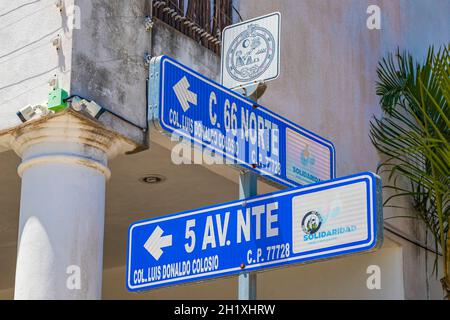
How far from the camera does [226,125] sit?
5.03 meters

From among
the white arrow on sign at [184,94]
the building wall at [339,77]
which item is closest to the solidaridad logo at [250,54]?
the white arrow on sign at [184,94]

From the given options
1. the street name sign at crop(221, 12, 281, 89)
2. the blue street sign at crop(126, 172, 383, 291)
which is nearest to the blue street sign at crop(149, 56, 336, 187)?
the street name sign at crop(221, 12, 281, 89)

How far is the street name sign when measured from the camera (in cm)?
521

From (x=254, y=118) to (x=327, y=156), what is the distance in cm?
63

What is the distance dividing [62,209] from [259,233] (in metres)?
2.30

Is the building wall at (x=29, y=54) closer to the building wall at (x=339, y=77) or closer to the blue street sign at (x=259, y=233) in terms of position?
the blue street sign at (x=259, y=233)

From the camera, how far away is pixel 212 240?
500 centimetres

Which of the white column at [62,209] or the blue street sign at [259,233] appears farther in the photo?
the white column at [62,209]

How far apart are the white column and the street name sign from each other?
1.78 metres

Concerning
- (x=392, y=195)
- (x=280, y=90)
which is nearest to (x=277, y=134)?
(x=280, y=90)

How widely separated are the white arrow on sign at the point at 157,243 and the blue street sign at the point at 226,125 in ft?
1.77

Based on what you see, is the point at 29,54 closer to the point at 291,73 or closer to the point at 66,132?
the point at 66,132

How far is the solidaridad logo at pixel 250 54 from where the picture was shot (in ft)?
17.2
